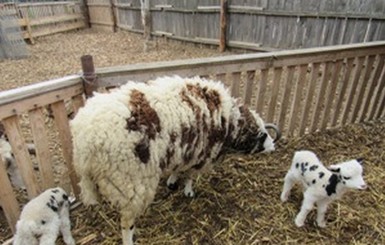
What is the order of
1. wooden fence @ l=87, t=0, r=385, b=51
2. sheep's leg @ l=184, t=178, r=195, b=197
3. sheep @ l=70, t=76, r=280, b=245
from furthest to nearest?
1. wooden fence @ l=87, t=0, r=385, b=51
2. sheep's leg @ l=184, t=178, r=195, b=197
3. sheep @ l=70, t=76, r=280, b=245

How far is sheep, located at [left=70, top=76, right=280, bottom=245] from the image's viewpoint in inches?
81.7

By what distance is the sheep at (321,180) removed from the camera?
7.95 ft

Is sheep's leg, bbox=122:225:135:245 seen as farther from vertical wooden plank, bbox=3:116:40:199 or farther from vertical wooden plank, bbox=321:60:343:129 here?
vertical wooden plank, bbox=321:60:343:129

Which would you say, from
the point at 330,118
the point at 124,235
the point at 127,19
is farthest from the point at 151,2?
the point at 124,235

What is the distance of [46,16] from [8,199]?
12714mm

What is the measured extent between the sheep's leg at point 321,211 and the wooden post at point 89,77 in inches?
89.6

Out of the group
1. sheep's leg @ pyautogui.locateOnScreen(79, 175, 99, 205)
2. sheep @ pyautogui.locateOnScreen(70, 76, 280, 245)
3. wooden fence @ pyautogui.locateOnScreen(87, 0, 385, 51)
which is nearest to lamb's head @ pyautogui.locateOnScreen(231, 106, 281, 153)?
sheep @ pyautogui.locateOnScreen(70, 76, 280, 245)

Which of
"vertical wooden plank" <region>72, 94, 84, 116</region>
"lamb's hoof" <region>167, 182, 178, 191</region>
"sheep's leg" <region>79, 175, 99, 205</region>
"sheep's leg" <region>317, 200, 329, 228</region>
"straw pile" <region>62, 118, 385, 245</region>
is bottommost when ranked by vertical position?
"straw pile" <region>62, 118, 385, 245</region>

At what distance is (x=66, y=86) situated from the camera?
2.58 metres

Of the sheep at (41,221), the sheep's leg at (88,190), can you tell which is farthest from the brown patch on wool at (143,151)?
the sheep at (41,221)

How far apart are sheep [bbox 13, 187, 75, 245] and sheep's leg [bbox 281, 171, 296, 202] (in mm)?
2055

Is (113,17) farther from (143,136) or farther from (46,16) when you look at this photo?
(143,136)

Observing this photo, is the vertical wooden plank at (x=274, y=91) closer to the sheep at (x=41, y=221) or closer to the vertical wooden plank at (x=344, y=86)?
the vertical wooden plank at (x=344, y=86)

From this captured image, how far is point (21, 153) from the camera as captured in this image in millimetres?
2461
